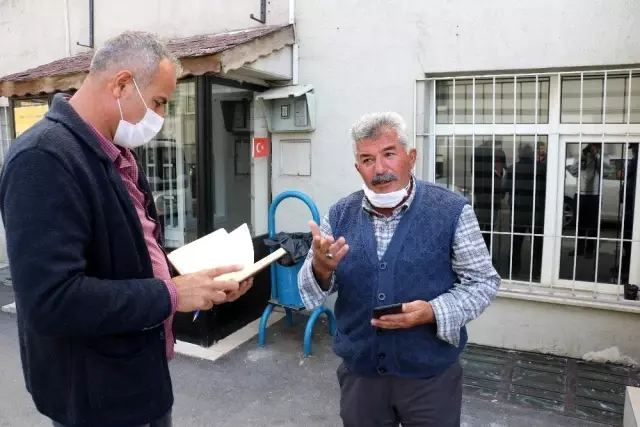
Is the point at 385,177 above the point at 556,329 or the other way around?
above

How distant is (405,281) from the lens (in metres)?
1.91

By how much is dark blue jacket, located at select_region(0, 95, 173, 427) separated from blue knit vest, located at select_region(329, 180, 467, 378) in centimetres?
74

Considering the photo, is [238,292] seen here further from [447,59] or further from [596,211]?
[596,211]

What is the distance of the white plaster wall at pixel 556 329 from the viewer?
13.1 ft

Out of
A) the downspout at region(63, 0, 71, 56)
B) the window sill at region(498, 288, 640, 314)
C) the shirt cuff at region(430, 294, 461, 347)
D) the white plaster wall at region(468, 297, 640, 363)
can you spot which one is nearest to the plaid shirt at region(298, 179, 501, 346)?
the shirt cuff at region(430, 294, 461, 347)

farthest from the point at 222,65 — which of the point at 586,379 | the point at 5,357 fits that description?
the point at 586,379

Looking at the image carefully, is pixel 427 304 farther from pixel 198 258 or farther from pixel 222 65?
pixel 222 65

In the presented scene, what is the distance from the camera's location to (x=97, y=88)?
60.7 inches

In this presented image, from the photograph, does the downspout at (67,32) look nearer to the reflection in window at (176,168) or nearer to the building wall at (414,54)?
the building wall at (414,54)

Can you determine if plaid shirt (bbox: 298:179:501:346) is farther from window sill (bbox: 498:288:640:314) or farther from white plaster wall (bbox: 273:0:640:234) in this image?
white plaster wall (bbox: 273:0:640:234)

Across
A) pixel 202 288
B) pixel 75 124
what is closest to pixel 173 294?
pixel 202 288

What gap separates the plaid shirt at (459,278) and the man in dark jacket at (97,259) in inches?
21.8

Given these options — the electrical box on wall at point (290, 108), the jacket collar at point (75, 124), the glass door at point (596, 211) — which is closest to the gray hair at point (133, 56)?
the jacket collar at point (75, 124)

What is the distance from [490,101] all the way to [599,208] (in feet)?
4.02
